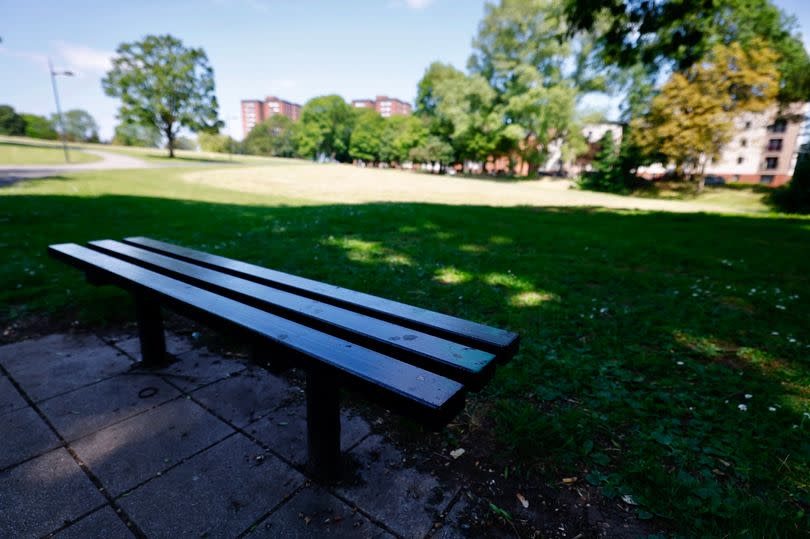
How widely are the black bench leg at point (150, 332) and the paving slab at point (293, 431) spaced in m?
1.13

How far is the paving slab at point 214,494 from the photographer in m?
1.64

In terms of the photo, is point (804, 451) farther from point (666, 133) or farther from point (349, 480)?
point (666, 133)

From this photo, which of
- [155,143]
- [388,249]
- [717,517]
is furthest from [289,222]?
[155,143]

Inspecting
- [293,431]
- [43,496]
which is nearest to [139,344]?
[43,496]

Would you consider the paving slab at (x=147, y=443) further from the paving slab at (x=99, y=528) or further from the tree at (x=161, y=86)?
the tree at (x=161, y=86)

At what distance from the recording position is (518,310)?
13.0 feet

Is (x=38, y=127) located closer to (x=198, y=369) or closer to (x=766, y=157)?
(x=198, y=369)

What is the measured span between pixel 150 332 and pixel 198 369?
42 cm

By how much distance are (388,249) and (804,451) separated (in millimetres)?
5081

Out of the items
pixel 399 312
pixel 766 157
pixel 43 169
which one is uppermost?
pixel 766 157

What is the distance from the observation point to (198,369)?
113 inches

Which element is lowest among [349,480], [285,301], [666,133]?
[349,480]

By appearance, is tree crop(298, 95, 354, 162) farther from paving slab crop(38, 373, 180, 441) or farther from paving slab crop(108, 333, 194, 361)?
paving slab crop(38, 373, 180, 441)

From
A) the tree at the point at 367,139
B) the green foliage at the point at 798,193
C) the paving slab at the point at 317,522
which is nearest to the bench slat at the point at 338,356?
the paving slab at the point at 317,522
